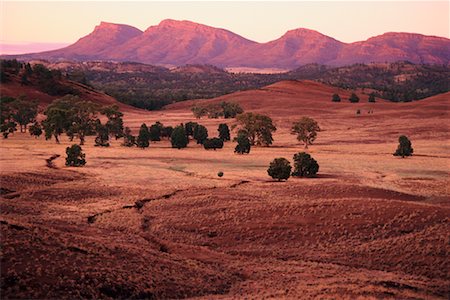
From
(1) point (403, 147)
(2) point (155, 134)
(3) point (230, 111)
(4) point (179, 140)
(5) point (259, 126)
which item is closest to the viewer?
(1) point (403, 147)

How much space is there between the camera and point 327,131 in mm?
130500

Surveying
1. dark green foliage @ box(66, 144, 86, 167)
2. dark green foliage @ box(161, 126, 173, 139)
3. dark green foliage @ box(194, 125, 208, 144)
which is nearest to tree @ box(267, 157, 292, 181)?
dark green foliage @ box(66, 144, 86, 167)

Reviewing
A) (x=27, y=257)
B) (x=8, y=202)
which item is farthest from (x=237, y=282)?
(x=8, y=202)

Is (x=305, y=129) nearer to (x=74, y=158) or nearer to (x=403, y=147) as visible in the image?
(x=403, y=147)

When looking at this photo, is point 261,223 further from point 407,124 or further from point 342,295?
point 407,124

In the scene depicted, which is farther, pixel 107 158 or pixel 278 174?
pixel 107 158

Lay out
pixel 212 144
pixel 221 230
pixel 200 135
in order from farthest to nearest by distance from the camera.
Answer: pixel 200 135 → pixel 212 144 → pixel 221 230

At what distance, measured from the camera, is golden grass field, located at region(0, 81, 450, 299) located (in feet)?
93.0

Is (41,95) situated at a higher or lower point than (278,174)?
higher

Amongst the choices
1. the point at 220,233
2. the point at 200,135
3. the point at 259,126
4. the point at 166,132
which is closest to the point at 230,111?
the point at 166,132

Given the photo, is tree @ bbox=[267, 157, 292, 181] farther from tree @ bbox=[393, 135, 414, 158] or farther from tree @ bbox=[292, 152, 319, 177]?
tree @ bbox=[393, 135, 414, 158]

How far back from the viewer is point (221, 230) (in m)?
41.8

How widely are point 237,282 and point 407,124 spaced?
110309 millimetres

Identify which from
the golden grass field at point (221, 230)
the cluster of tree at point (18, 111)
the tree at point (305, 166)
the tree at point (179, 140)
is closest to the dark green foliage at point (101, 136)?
the tree at point (179, 140)
